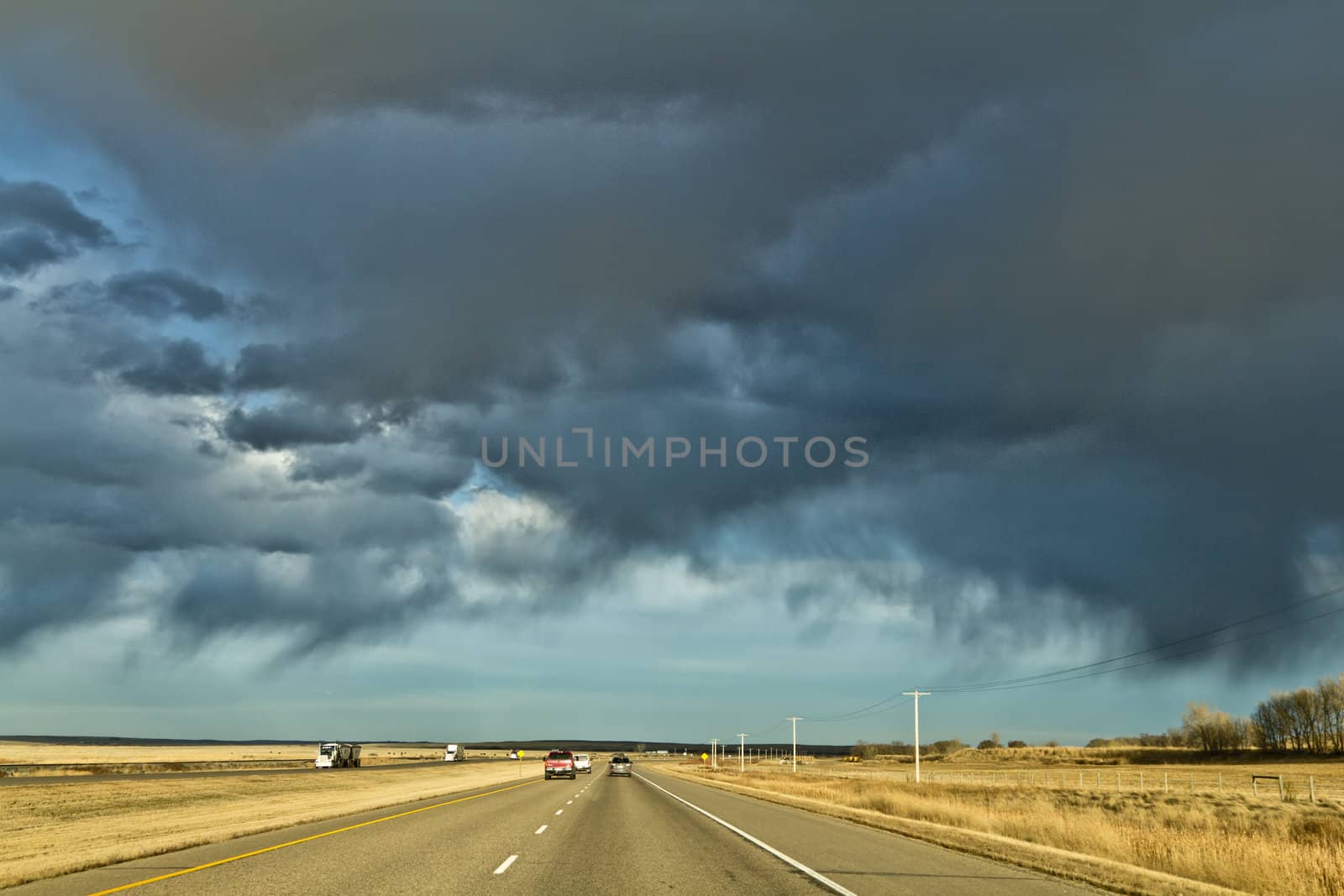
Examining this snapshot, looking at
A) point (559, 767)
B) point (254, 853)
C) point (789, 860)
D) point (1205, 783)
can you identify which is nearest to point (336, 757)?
point (559, 767)

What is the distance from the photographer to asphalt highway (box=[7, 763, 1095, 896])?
531 inches

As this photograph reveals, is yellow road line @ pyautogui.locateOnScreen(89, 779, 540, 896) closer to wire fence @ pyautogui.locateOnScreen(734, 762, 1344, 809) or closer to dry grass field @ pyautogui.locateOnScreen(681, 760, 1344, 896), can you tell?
dry grass field @ pyautogui.locateOnScreen(681, 760, 1344, 896)

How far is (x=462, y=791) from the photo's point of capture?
48.6 m

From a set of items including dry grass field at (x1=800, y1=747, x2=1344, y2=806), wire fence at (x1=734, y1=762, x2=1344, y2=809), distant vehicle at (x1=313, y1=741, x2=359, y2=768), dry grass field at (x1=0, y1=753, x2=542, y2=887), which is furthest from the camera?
distant vehicle at (x1=313, y1=741, x2=359, y2=768)

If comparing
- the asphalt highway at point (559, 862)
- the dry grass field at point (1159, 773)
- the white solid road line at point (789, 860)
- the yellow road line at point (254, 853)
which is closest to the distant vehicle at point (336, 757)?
the dry grass field at point (1159, 773)

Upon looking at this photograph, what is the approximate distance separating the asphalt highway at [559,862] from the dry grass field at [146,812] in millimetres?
1078

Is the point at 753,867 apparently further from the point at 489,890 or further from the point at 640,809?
the point at 640,809

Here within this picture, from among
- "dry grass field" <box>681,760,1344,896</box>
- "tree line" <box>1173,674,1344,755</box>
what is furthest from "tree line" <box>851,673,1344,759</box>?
"dry grass field" <box>681,760,1344,896</box>

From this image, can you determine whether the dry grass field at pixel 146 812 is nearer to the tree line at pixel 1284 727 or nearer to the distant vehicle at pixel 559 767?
the distant vehicle at pixel 559 767

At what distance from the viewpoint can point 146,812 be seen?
31.5 metres

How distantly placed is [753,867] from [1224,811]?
41.2 meters

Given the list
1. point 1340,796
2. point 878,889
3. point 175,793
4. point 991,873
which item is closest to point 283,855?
point 878,889

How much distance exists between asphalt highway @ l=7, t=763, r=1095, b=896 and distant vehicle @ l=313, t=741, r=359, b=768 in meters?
72.1

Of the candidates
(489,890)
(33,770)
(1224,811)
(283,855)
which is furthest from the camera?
(33,770)
